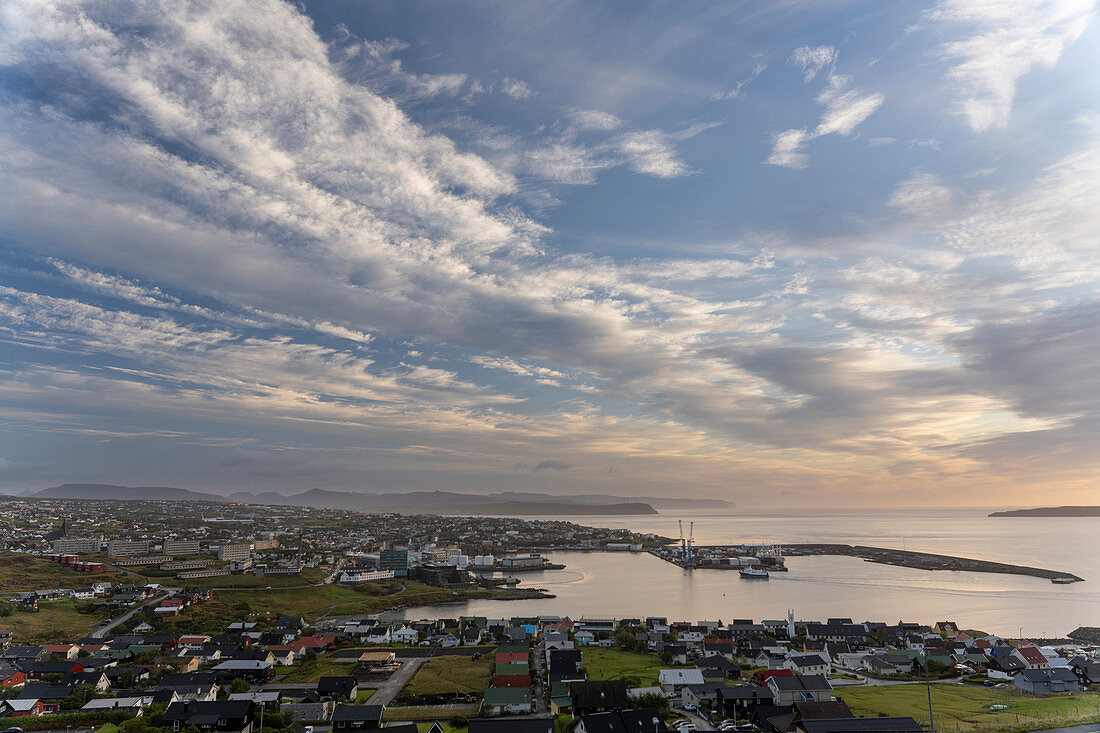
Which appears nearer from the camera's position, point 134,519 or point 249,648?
point 249,648

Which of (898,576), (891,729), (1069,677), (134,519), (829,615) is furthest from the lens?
(134,519)

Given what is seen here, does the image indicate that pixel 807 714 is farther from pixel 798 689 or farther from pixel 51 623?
pixel 51 623

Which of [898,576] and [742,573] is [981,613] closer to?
[898,576]

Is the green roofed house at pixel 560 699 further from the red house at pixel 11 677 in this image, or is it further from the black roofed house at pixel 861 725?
the red house at pixel 11 677

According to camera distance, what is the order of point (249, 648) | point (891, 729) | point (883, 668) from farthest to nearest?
point (249, 648) → point (883, 668) → point (891, 729)

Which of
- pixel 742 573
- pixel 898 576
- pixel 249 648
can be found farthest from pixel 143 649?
pixel 898 576

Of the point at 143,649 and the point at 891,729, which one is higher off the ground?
the point at 891,729

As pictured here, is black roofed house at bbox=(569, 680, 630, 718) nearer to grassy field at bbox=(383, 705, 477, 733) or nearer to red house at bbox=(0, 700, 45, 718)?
grassy field at bbox=(383, 705, 477, 733)
